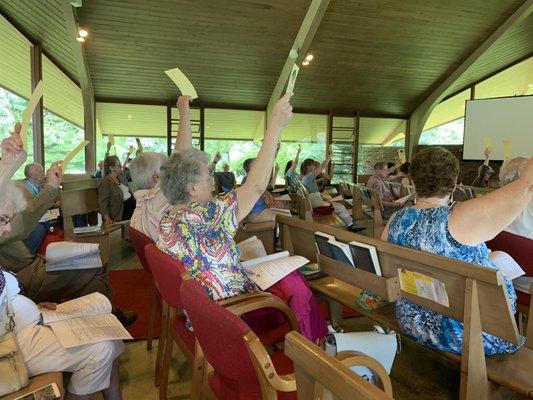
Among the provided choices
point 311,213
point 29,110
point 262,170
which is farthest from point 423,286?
point 311,213

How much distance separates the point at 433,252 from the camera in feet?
5.09

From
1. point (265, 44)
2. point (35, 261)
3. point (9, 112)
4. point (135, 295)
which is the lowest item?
point (135, 295)

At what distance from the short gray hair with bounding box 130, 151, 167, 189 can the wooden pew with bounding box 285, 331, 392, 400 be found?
2118mm

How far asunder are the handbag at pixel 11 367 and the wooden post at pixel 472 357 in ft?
4.81

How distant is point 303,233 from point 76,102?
8569mm

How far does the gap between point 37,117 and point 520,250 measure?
295 inches

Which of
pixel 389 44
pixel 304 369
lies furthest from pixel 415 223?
pixel 389 44

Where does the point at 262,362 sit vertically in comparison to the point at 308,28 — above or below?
below

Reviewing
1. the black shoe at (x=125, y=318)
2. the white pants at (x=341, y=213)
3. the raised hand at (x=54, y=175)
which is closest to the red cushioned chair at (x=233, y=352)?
the black shoe at (x=125, y=318)

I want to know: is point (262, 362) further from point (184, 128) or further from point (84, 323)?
point (184, 128)

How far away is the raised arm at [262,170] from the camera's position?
1.65m

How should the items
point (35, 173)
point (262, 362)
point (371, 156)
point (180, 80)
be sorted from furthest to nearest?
point (371, 156) < point (35, 173) < point (180, 80) < point (262, 362)

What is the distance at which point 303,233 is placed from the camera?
228cm

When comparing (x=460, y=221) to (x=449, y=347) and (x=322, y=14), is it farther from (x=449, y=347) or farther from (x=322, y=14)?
(x=322, y=14)
